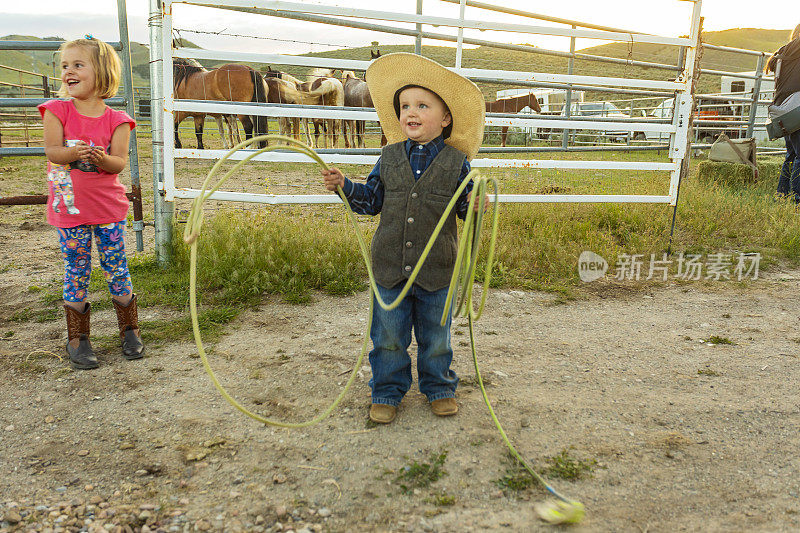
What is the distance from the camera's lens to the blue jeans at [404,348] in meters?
2.54

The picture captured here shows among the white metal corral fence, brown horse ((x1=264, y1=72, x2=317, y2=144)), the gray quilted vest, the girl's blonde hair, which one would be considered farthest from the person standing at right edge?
brown horse ((x1=264, y1=72, x2=317, y2=144))

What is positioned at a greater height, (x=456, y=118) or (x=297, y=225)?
(x=456, y=118)

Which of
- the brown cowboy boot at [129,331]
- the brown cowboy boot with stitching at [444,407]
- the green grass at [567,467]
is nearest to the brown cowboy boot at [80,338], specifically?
the brown cowboy boot at [129,331]

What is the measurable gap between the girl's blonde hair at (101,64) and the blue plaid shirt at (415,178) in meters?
1.40

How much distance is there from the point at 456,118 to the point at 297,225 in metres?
2.52

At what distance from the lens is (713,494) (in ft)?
6.69

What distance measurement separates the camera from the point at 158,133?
4078mm

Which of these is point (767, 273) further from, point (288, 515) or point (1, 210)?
point (1, 210)

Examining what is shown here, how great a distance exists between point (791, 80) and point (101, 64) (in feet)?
23.2

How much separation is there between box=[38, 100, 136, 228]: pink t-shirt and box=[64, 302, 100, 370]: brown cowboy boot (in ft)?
1.58

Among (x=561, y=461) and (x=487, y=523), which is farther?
(x=561, y=461)

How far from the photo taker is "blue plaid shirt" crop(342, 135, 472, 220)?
2.50 meters

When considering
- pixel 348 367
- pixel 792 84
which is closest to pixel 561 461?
pixel 348 367

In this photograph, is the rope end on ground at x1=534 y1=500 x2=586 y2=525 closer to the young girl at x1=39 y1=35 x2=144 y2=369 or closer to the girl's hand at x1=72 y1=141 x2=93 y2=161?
the young girl at x1=39 y1=35 x2=144 y2=369
